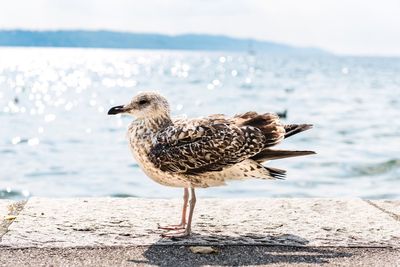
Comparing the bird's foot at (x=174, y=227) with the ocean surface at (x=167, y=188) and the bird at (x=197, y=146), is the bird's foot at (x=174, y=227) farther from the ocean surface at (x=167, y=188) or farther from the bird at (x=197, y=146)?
the ocean surface at (x=167, y=188)

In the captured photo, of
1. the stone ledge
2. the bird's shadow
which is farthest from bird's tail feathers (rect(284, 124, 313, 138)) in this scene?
the bird's shadow

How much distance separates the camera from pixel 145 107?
19.9ft

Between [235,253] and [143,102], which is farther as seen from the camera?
[143,102]

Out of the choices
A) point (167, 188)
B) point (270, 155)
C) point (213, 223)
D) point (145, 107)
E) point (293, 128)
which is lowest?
point (167, 188)

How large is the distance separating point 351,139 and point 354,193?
9.09 metres

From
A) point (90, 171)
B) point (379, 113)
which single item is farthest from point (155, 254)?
point (379, 113)

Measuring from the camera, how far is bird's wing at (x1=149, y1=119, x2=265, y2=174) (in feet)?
19.2

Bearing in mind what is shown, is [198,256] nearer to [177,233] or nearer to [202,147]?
[177,233]

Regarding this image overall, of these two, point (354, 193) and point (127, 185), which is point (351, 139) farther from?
point (127, 185)

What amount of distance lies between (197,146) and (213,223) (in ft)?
2.53

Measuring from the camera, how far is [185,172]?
592cm

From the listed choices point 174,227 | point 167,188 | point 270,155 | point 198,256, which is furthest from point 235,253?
point 167,188

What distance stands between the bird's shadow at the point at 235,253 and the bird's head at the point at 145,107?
1.12 metres

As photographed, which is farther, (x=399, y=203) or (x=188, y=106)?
(x=188, y=106)
